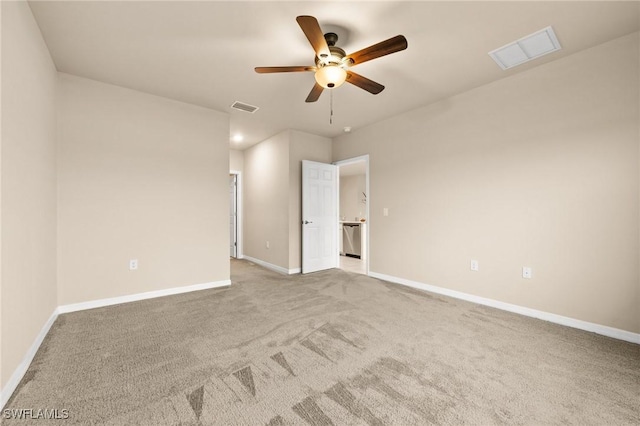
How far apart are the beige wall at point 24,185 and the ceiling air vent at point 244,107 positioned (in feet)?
5.91

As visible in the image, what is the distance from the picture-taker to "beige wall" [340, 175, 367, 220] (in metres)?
8.64

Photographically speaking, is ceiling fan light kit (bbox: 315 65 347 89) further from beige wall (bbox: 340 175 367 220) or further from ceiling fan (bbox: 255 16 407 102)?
beige wall (bbox: 340 175 367 220)

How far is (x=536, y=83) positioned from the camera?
9.14 feet

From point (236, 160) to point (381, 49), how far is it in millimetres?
4815

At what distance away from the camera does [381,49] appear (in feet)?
6.50

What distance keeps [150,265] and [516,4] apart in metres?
4.35

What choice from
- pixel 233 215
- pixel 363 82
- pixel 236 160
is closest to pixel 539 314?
pixel 363 82

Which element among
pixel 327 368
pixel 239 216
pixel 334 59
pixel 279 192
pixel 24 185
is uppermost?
pixel 334 59

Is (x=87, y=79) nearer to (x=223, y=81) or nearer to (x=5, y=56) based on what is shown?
(x=223, y=81)

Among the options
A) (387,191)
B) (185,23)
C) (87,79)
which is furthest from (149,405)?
(387,191)

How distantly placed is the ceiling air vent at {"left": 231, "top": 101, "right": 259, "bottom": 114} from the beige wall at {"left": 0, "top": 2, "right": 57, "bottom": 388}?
1.80 meters

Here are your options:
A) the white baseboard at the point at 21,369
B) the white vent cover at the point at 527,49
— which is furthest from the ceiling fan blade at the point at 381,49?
the white baseboard at the point at 21,369

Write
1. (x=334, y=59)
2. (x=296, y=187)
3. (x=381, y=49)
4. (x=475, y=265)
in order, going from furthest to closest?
(x=296, y=187) < (x=475, y=265) < (x=334, y=59) < (x=381, y=49)

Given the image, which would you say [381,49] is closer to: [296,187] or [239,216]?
[296,187]
